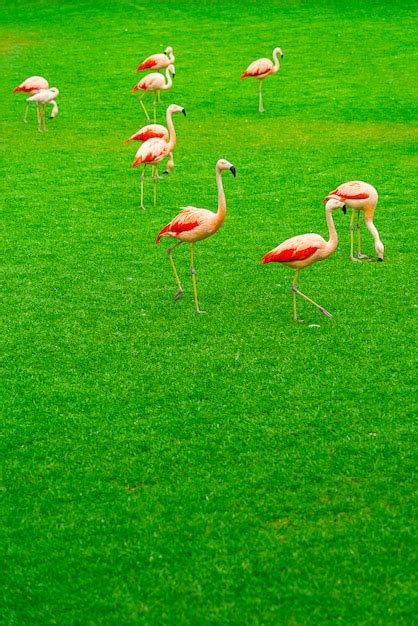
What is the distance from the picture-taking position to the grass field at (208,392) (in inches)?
185

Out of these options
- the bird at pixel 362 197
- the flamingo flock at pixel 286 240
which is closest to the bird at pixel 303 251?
the flamingo flock at pixel 286 240

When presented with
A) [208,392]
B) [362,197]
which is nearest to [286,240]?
[362,197]

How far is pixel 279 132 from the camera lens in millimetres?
15258

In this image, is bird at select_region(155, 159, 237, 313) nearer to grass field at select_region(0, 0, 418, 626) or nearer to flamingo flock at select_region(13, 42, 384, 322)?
flamingo flock at select_region(13, 42, 384, 322)

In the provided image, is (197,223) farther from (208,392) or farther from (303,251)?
(208,392)

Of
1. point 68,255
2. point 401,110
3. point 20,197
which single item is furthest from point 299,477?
point 401,110

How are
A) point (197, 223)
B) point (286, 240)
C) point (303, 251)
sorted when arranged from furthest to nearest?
point (286, 240), point (197, 223), point (303, 251)

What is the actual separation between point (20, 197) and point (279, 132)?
5.10m

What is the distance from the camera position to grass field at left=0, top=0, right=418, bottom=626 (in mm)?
4707

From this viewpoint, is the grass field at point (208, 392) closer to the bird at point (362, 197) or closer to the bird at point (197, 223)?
the bird at point (362, 197)

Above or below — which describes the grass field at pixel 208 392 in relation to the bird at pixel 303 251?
below

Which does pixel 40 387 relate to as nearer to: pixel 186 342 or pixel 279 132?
pixel 186 342

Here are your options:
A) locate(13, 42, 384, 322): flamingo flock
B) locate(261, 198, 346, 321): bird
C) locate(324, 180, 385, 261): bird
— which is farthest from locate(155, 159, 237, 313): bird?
locate(324, 180, 385, 261): bird

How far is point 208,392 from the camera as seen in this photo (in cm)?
674
